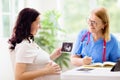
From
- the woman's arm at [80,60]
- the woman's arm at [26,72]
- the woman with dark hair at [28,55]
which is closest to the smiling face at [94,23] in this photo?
the woman's arm at [80,60]

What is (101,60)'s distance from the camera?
2.97 m

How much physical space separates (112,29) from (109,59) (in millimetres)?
1585

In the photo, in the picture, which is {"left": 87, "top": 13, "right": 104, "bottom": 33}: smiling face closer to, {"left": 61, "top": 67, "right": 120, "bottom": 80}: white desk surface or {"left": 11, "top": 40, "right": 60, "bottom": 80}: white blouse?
{"left": 11, "top": 40, "right": 60, "bottom": 80}: white blouse

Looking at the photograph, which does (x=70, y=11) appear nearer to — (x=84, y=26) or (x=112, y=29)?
(x=84, y=26)

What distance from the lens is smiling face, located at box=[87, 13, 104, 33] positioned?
9.68 feet

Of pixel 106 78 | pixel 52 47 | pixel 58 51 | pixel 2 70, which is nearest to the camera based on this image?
pixel 106 78

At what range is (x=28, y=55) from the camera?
7.73ft

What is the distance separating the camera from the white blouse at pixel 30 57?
233cm

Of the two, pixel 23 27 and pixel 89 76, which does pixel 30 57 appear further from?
pixel 89 76

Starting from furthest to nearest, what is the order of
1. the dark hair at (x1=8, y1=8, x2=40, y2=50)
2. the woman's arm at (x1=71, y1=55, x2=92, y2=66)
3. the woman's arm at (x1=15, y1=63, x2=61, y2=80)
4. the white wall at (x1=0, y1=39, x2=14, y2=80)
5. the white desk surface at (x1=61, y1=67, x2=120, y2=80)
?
the white wall at (x1=0, y1=39, x2=14, y2=80) → the woman's arm at (x1=71, y1=55, x2=92, y2=66) → the dark hair at (x1=8, y1=8, x2=40, y2=50) → the woman's arm at (x1=15, y1=63, x2=61, y2=80) → the white desk surface at (x1=61, y1=67, x2=120, y2=80)

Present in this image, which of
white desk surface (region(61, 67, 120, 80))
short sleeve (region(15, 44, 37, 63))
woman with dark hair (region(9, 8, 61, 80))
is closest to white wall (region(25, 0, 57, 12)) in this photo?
woman with dark hair (region(9, 8, 61, 80))

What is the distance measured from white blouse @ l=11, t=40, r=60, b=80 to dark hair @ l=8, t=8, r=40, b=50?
0.18ft

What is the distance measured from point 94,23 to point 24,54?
2.99ft

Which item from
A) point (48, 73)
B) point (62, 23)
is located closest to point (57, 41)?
point (62, 23)
